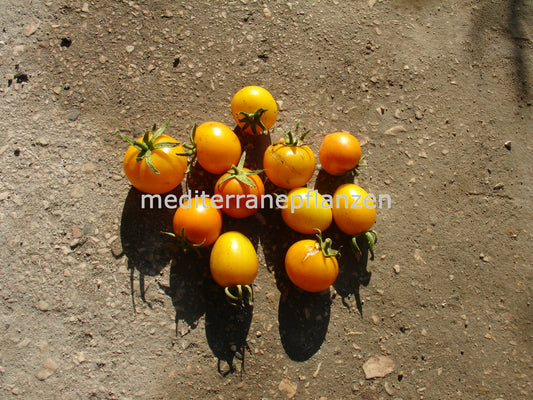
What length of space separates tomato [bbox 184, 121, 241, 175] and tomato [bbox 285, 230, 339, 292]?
54 centimetres

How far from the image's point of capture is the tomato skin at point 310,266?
1792 millimetres

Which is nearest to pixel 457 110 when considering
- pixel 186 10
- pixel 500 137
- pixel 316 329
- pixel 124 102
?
pixel 500 137

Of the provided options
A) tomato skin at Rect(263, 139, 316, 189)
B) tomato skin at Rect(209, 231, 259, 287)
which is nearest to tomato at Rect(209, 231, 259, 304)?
tomato skin at Rect(209, 231, 259, 287)

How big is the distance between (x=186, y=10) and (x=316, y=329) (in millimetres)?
1922

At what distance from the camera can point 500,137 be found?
2.33m

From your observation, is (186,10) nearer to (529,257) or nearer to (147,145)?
(147,145)

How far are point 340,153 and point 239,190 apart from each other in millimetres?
530

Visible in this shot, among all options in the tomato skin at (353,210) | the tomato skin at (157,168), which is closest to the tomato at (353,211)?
the tomato skin at (353,210)

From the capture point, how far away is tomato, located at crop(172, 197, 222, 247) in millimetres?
1763

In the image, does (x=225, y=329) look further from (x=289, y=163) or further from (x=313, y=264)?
(x=289, y=163)

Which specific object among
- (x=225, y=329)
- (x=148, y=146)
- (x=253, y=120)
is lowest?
(x=225, y=329)

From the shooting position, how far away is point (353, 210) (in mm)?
1866

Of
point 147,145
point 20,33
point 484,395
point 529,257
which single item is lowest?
point 484,395

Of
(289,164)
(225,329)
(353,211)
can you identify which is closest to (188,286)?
(225,329)
